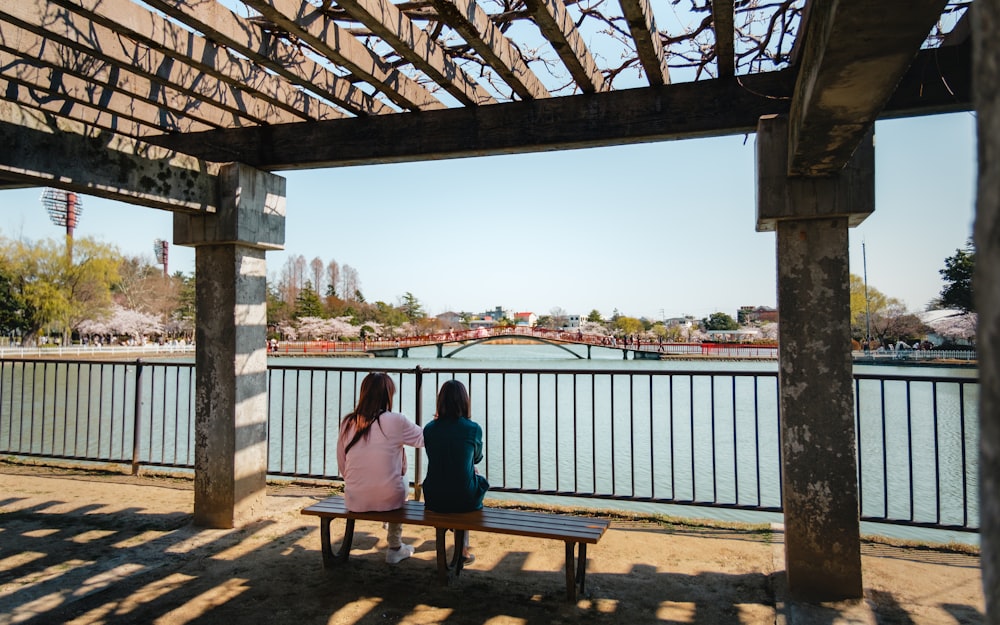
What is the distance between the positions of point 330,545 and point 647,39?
3380 millimetres

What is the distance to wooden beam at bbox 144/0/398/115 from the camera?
2.61 metres

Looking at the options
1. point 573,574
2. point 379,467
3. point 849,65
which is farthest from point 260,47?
point 573,574

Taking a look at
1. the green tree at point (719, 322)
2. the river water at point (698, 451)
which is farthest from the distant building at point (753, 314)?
the river water at point (698, 451)

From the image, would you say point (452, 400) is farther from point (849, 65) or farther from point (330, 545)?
point (849, 65)

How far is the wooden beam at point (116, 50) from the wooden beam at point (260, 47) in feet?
1.75

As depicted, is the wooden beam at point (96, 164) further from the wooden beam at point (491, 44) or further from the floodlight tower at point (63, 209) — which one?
the floodlight tower at point (63, 209)

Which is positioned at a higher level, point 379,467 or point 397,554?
point 379,467

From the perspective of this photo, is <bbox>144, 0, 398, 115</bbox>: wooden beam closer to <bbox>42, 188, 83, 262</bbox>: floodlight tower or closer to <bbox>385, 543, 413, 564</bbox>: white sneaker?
<bbox>385, 543, 413, 564</bbox>: white sneaker

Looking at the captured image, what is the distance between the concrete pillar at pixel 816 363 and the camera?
323 centimetres

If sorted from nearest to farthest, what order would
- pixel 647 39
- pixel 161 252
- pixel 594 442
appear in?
pixel 647 39, pixel 594 442, pixel 161 252

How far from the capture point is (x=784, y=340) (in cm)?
337

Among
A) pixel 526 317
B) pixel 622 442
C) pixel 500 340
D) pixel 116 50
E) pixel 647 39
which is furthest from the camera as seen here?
Answer: pixel 526 317

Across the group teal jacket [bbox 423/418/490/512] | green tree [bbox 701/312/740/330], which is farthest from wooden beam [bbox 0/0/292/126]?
green tree [bbox 701/312/740/330]

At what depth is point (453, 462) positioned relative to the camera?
3408mm
